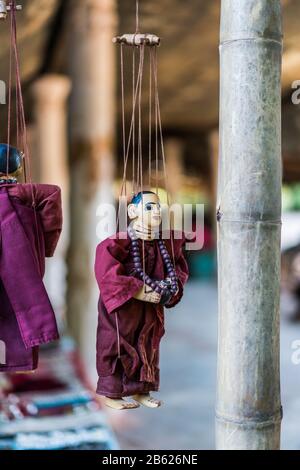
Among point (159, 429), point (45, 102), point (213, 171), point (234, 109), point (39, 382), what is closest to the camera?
point (234, 109)

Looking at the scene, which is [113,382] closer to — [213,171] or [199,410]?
[199,410]

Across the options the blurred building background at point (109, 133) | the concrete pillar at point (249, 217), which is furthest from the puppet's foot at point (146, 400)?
the blurred building background at point (109, 133)

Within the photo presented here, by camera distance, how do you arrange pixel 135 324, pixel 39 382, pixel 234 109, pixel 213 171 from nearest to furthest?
1. pixel 234 109
2. pixel 135 324
3. pixel 39 382
4. pixel 213 171

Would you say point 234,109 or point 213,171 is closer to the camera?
point 234,109

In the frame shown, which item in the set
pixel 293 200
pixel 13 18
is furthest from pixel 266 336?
pixel 293 200

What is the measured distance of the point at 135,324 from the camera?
254 cm

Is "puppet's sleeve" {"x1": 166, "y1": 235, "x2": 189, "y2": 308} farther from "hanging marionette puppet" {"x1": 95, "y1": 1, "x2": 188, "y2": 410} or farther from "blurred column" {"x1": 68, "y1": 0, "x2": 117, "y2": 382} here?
"blurred column" {"x1": 68, "y1": 0, "x2": 117, "y2": 382}

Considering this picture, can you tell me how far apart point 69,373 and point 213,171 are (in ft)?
39.3

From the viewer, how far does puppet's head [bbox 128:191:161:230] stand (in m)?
2.51

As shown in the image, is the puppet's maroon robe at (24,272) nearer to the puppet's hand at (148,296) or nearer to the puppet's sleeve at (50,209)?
the puppet's sleeve at (50,209)

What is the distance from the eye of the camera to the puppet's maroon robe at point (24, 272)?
7.95 feet

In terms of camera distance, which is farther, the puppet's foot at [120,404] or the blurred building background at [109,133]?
the blurred building background at [109,133]

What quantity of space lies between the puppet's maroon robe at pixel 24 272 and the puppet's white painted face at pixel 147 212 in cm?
25

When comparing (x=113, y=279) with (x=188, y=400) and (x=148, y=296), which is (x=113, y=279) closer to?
(x=148, y=296)
